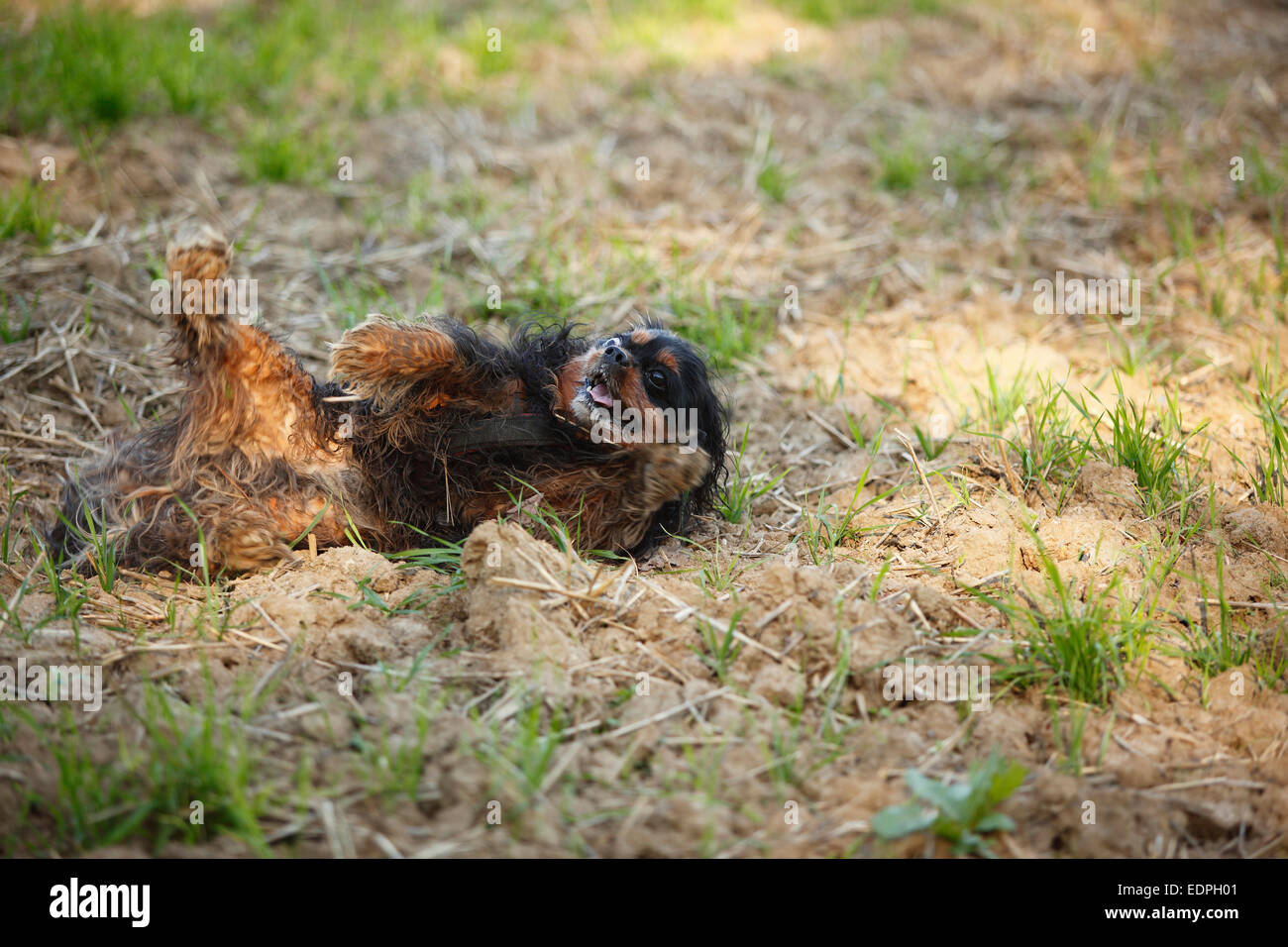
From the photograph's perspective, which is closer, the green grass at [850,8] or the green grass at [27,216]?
the green grass at [27,216]

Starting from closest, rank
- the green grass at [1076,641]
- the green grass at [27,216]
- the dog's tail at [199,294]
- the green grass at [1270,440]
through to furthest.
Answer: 1. the green grass at [1076,641]
2. the dog's tail at [199,294]
3. the green grass at [1270,440]
4. the green grass at [27,216]

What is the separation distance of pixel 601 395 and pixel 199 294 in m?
1.38

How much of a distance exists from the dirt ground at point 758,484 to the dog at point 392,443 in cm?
20

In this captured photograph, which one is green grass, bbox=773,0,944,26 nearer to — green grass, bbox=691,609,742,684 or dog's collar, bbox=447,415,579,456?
dog's collar, bbox=447,415,579,456

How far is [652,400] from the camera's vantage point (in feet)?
11.4

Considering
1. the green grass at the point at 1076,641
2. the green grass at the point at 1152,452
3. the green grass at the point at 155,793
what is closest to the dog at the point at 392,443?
the green grass at the point at 155,793

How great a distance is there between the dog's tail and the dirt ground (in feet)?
2.69

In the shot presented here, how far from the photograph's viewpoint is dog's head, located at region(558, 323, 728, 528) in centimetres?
337

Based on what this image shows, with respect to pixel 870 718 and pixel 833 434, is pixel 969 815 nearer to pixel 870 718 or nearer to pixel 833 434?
pixel 870 718

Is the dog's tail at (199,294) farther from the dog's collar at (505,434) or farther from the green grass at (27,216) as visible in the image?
the green grass at (27,216)

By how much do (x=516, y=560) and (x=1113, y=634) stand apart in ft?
5.64

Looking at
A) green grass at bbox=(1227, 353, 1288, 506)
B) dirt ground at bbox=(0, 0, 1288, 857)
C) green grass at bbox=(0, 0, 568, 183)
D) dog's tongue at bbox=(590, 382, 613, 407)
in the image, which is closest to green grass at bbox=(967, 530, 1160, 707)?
dirt ground at bbox=(0, 0, 1288, 857)

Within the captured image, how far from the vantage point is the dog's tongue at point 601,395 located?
3.40 m

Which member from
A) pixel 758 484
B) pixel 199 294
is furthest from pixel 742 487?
pixel 199 294
